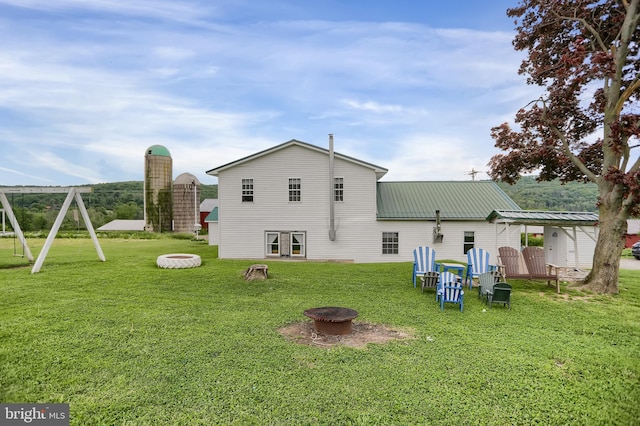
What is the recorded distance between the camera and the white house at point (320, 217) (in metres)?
18.4

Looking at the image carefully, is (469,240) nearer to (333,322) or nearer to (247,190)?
(247,190)

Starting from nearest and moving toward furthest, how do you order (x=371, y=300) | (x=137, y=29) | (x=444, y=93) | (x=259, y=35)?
(x=371, y=300)
(x=137, y=29)
(x=259, y=35)
(x=444, y=93)

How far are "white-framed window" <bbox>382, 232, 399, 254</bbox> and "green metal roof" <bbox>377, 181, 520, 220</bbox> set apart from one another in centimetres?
94

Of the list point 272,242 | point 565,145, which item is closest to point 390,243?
point 272,242

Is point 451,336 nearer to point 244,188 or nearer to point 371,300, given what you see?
point 371,300

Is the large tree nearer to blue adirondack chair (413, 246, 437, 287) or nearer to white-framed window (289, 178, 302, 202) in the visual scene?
blue adirondack chair (413, 246, 437, 287)

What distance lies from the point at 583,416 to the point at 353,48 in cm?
1383

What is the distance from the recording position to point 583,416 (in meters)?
4.14

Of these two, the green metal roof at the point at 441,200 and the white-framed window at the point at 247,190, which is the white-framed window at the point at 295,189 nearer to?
the white-framed window at the point at 247,190

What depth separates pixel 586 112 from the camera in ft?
41.0

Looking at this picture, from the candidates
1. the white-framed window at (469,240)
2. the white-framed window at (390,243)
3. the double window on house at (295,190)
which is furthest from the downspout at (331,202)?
the white-framed window at (469,240)

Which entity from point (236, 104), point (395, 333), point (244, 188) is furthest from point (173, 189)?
point (395, 333)

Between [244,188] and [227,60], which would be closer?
[227,60]

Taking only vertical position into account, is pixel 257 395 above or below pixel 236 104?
below
